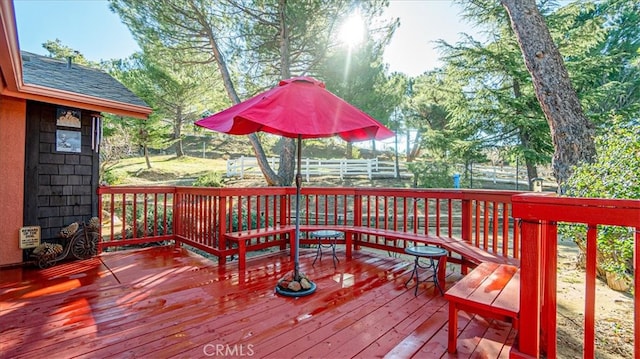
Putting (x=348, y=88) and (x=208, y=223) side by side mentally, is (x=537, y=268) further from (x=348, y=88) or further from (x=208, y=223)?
(x=348, y=88)

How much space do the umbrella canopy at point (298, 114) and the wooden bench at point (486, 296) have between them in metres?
1.45

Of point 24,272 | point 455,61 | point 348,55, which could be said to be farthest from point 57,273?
point 455,61

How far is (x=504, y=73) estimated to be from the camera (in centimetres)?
923

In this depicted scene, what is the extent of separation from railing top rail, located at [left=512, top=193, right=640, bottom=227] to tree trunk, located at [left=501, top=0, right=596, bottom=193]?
3.76 meters

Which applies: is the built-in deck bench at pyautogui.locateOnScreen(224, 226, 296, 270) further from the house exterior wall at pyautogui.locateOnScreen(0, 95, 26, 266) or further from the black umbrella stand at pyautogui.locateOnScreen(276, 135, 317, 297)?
the house exterior wall at pyautogui.locateOnScreen(0, 95, 26, 266)

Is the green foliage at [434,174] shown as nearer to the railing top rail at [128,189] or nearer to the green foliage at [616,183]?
the green foliage at [616,183]

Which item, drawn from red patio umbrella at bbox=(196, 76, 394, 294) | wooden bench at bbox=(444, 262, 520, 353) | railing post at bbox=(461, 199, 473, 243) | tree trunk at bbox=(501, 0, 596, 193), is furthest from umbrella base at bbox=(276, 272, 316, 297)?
tree trunk at bbox=(501, 0, 596, 193)

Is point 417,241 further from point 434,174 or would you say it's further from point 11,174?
point 434,174

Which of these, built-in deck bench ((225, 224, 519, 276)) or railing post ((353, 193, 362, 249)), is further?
railing post ((353, 193, 362, 249))

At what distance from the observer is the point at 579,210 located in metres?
1.30

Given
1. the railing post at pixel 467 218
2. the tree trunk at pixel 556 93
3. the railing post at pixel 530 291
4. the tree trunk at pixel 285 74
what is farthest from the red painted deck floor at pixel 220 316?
the tree trunk at pixel 285 74

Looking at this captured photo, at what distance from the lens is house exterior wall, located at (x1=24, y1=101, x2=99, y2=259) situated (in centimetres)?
367

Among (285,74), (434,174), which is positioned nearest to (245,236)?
(285,74)

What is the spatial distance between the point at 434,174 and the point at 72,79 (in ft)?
Result: 37.1
